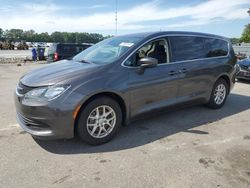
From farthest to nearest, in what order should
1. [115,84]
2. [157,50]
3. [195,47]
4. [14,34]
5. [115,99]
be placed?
[14,34], [195,47], [157,50], [115,99], [115,84]

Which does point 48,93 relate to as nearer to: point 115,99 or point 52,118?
point 52,118

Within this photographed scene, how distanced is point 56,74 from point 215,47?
3698mm

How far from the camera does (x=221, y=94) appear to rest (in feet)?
19.4

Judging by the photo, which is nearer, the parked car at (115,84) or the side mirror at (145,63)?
the parked car at (115,84)

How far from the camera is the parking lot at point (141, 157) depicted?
9.68 feet

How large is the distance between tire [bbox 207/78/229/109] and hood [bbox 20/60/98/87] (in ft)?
9.98

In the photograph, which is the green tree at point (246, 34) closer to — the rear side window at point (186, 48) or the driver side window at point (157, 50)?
the rear side window at point (186, 48)

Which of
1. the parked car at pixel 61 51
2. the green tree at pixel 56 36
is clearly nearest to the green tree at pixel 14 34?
the green tree at pixel 56 36

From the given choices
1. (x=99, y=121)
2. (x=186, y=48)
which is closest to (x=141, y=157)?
(x=99, y=121)

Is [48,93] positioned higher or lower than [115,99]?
higher

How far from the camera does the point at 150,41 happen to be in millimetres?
4438

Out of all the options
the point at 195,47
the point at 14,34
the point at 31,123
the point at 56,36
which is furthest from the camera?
the point at 14,34

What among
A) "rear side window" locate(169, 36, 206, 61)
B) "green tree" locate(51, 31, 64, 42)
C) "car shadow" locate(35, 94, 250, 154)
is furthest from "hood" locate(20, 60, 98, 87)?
"green tree" locate(51, 31, 64, 42)

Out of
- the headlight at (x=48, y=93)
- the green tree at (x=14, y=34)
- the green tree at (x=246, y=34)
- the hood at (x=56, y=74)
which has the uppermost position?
the green tree at (x=14, y=34)
